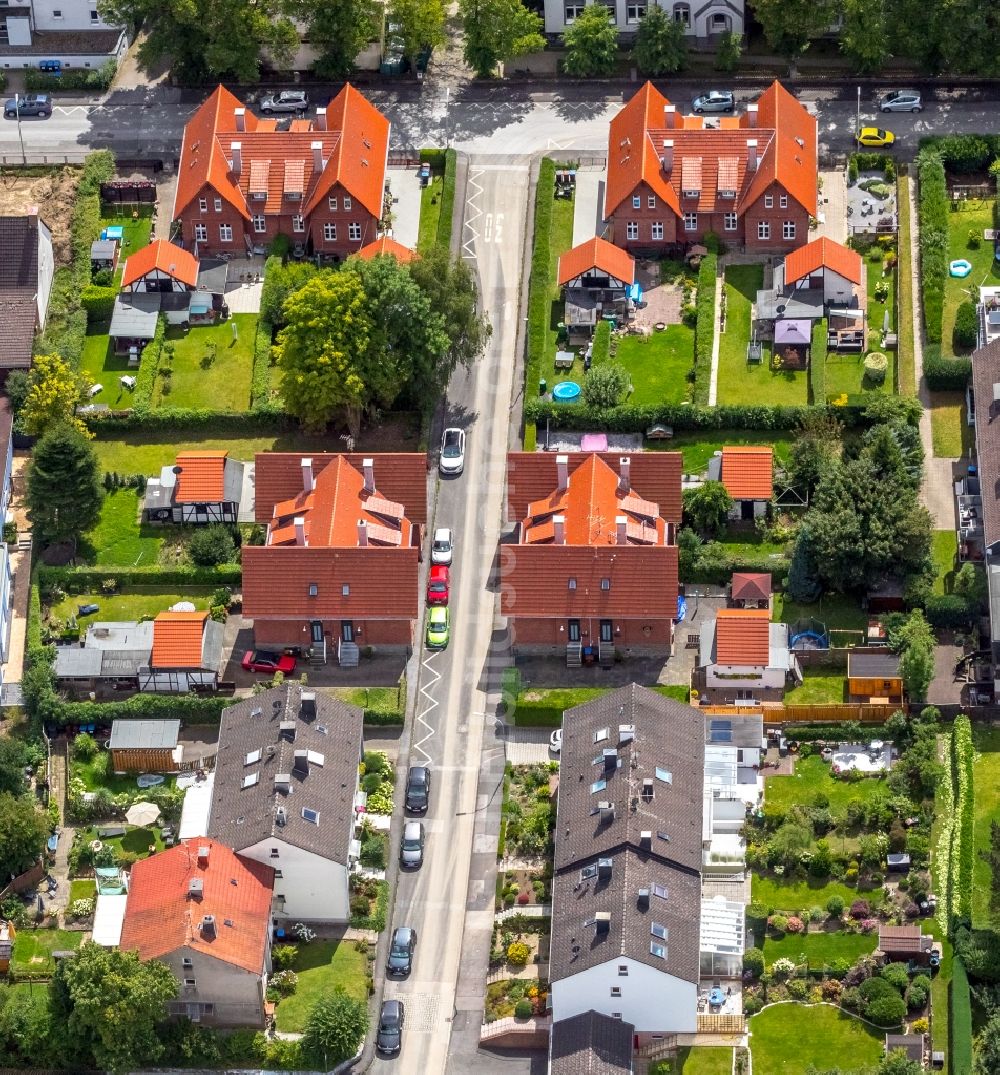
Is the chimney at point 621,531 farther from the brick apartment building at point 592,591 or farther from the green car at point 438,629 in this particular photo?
the green car at point 438,629

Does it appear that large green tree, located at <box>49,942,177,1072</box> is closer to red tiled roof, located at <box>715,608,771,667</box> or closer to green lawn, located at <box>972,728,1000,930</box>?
red tiled roof, located at <box>715,608,771,667</box>

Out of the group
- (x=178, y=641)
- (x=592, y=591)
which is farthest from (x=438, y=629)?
(x=178, y=641)

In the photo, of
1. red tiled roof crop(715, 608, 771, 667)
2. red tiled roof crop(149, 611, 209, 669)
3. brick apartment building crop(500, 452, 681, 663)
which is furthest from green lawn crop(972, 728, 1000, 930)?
red tiled roof crop(149, 611, 209, 669)

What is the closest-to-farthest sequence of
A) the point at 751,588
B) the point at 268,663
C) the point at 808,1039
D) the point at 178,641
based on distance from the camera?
the point at 808,1039, the point at 178,641, the point at 268,663, the point at 751,588

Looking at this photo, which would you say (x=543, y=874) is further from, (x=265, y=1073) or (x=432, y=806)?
(x=265, y=1073)

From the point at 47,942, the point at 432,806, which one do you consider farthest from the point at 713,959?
the point at 47,942

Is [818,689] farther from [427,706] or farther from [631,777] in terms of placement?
[427,706]
